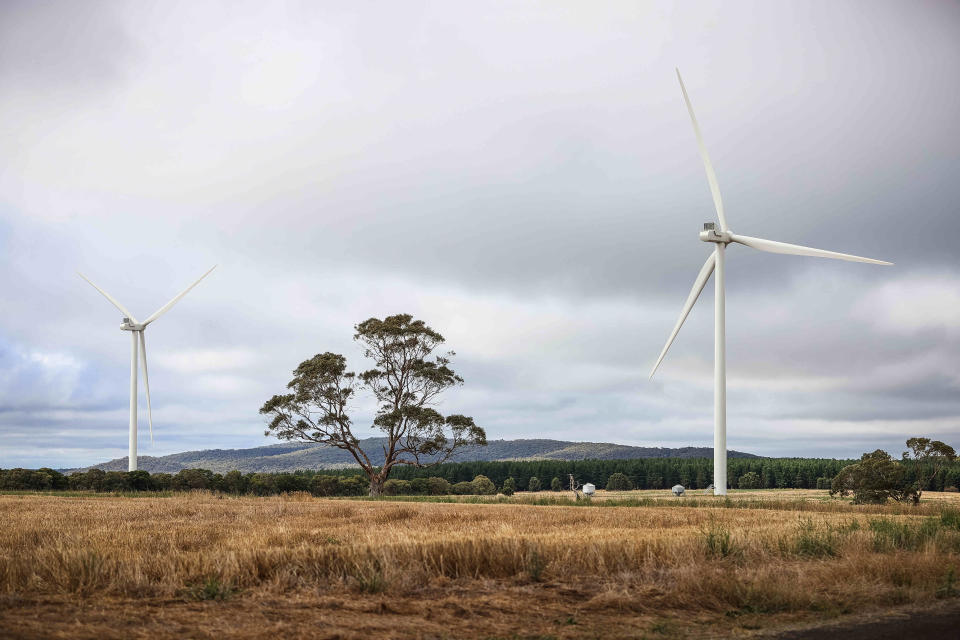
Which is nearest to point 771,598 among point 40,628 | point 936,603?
point 936,603

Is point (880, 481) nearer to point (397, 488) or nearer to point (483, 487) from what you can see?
point (483, 487)

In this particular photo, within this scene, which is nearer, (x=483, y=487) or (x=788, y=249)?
(x=788, y=249)

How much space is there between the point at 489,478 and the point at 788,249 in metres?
85.5

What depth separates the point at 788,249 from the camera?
66375mm

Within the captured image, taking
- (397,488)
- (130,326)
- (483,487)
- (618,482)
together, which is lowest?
(618,482)

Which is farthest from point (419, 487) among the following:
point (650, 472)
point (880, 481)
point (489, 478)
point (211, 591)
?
point (650, 472)

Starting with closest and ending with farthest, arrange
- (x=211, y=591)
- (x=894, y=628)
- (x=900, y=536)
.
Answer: (x=894, y=628), (x=211, y=591), (x=900, y=536)

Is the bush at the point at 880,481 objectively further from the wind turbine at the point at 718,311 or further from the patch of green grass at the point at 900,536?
the patch of green grass at the point at 900,536

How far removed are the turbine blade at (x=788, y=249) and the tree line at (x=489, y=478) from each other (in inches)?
741

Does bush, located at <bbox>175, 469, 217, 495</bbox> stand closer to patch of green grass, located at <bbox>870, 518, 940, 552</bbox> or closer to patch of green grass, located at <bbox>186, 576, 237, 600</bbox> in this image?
patch of green grass, located at <bbox>870, 518, 940, 552</bbox>

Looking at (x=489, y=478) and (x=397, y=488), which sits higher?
(x=397, y=488)

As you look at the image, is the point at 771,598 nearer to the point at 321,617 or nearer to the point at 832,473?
the point at 321,617

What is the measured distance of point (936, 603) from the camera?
1544cm

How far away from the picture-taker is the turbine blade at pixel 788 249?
203 ft
